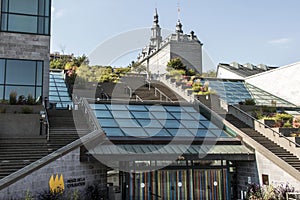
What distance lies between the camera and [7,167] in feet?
39.8

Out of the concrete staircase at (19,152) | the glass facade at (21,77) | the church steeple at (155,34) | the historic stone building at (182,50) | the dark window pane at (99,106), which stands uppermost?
the church steeple at (155,34)

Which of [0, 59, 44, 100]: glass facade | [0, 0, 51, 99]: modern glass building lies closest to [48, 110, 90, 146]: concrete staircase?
[0, 59, 44, 100]: glass facade

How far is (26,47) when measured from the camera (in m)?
21.8

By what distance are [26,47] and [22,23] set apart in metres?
1.70

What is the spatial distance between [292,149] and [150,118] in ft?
24.5

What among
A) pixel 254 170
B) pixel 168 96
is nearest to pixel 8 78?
pixel 168 96

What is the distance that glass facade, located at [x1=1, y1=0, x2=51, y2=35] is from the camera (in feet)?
Answer: 70.4

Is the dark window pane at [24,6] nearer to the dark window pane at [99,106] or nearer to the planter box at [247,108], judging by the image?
the dark window pane at [99,106]

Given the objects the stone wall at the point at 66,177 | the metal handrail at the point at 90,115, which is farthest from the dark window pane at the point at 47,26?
the stone wall at the point at 66,177

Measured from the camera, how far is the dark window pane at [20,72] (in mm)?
21062

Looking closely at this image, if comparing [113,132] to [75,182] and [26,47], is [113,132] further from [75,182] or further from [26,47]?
[26,47]

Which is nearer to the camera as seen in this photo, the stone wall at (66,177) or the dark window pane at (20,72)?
the stone wall at (66,177)

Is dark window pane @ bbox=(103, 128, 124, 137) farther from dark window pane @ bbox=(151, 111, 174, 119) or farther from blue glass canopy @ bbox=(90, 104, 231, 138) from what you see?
dark window pane @ bbox=(151, 111, 174, 119)

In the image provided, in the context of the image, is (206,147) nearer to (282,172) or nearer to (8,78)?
(282,172)
